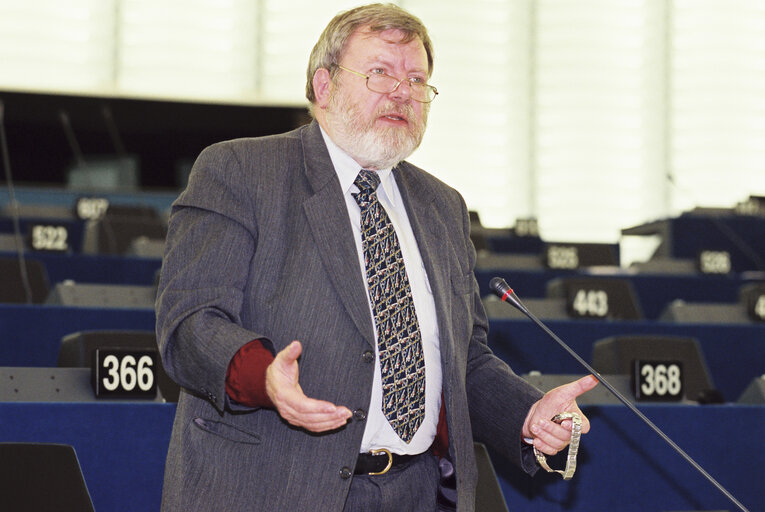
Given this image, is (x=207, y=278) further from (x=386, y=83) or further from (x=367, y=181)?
(x=386, y=83)

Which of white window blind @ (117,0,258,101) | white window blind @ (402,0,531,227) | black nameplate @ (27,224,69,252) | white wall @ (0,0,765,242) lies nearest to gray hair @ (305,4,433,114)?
black nameplate @ (27,224,69,252)

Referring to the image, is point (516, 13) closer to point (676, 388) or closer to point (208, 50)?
point (208, 50)

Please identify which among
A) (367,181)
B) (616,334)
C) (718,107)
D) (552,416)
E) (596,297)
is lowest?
(616,334)

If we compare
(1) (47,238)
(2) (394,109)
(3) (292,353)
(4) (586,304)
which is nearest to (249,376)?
(3) (292,353)

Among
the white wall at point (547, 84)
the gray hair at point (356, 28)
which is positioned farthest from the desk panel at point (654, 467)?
the white wall at point (547, 84)

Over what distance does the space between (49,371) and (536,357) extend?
2.29 m

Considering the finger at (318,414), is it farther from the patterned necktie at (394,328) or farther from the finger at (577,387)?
the finger at (577,387)

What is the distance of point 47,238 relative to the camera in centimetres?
568

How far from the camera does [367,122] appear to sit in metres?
1.84

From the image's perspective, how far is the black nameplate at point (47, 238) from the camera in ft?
18.6

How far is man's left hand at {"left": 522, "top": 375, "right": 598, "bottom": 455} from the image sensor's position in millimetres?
1728

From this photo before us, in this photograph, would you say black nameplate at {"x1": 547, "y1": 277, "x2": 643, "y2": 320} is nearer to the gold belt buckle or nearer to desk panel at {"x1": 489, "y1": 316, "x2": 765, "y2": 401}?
desk panel at {"x1": 489, "y1": 316, "x2": 765, "y2": 401}

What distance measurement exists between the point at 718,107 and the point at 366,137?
9.21 m

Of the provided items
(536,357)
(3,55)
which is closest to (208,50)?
(3,55)
